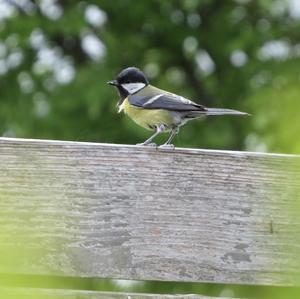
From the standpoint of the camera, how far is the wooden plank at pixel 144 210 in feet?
8.59

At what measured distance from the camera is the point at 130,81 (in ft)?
16.0

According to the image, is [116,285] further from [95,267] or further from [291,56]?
[291,56]

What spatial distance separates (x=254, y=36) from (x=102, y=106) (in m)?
1.47

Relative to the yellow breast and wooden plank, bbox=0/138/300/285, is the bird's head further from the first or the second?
wooden plank, bbox=0/138/300/285

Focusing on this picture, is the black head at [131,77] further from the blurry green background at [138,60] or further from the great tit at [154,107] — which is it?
the blurry green background at [138,60]

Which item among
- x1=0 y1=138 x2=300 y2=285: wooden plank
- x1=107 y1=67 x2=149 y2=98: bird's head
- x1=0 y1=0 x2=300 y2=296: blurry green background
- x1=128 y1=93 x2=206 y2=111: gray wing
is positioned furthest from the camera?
x1=0 y1=0 x2=300 y2=296: blurry green background

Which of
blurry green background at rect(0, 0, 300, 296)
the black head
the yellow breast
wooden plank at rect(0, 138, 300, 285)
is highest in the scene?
blurry green background at rect(0, 0, 300, 296)

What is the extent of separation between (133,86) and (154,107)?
204 mm

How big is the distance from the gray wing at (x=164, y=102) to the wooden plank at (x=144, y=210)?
187 cm

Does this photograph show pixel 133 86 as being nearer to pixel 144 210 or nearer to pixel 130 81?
pixel 130 81

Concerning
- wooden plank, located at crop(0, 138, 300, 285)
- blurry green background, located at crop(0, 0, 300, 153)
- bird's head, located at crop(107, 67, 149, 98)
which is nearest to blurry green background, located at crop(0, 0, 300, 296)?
blurry green background, located at crop(0, 0, 300, 153)

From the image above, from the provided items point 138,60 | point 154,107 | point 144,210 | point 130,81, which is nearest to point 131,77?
point 130,81

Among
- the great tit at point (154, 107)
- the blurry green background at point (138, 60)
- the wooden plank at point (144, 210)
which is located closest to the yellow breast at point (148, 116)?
the great tit at point (154, 107)

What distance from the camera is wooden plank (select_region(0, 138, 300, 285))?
2.62 metres
